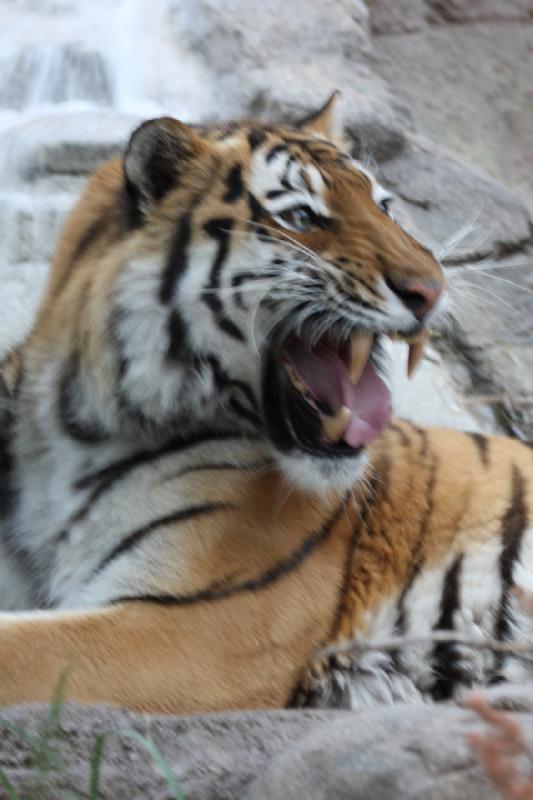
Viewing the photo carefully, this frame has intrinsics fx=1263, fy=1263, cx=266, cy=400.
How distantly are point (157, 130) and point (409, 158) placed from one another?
3.12m

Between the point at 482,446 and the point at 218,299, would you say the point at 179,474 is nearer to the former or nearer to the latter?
the point at 218,299

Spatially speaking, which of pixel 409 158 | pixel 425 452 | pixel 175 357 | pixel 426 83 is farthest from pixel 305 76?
pixel 175 357

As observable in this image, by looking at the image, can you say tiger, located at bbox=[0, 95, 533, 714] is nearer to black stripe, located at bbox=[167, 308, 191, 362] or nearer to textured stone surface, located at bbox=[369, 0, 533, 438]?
black stripe, located at bbox=[167, 308, 191, 362]

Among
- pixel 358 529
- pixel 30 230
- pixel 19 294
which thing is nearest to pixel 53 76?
pixel 30 230

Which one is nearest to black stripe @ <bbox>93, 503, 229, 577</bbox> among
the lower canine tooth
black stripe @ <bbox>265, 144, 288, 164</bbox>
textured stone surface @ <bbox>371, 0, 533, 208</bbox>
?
the lower canine tooth

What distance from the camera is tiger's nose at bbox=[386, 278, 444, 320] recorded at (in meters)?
2.20

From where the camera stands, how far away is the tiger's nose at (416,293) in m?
→ 2.20

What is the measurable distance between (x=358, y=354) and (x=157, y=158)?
1.74 feet

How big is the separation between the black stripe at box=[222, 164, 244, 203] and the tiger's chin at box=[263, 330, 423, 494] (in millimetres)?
288

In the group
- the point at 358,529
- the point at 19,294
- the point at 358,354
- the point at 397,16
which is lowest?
the point at 19,294

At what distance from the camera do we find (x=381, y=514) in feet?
8.46

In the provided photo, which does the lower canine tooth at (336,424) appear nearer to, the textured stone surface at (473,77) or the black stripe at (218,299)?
the black stripe at (218,299)

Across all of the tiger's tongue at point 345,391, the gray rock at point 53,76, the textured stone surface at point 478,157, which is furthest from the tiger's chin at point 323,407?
the gray rock at point 53,76

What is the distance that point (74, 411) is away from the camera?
2.47 m
